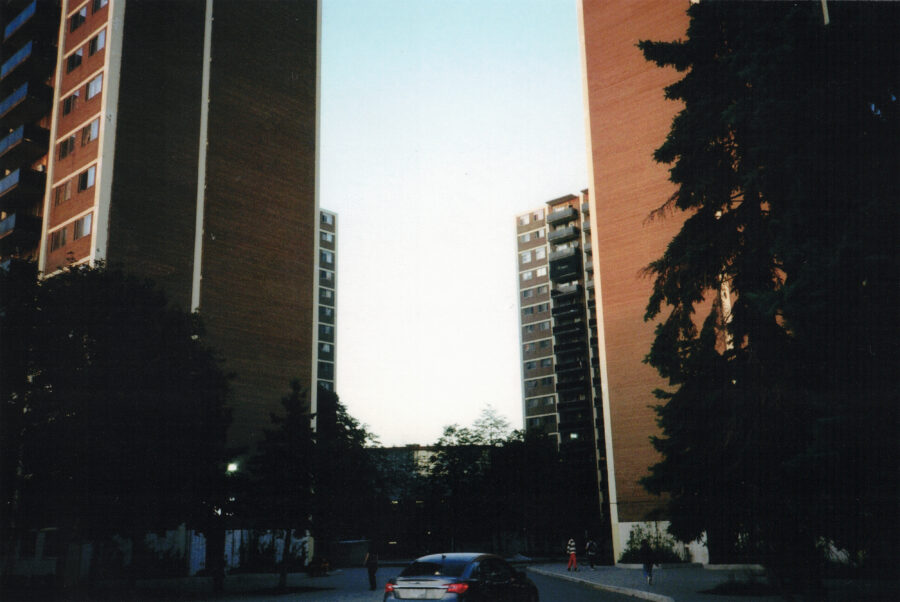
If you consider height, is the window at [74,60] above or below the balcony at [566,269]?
below

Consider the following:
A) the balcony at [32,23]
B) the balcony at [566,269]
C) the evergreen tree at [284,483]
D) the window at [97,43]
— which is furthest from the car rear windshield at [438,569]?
the balcony at [566,269]

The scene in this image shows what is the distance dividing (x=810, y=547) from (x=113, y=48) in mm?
44682

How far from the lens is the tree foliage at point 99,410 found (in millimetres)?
23641

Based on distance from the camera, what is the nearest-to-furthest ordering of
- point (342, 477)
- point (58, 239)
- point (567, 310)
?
point (342, 477), point (58, 239), point (567, 310)

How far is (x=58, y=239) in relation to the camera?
149 feet

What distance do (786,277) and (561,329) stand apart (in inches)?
3602

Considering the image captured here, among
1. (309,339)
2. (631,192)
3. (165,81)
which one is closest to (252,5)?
(165,81)

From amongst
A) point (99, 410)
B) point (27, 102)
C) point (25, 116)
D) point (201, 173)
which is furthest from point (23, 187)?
point (99, 410)

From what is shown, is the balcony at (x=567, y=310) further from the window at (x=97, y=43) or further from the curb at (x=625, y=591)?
the curb at (x=625, y=591)

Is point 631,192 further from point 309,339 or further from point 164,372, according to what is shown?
point 164,372

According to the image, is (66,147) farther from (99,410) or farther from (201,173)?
(99,410)

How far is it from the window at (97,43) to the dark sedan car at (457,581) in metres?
43.1

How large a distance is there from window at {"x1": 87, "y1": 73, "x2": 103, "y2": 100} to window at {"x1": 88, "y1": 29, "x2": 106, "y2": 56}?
195 cm

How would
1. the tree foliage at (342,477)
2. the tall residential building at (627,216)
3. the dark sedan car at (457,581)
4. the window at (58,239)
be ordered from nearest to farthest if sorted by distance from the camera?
the dark sedan car at (457,581) → the tree foliage at (342,477) → the window at (58,239) → the tall residential building at (627,216)
